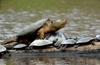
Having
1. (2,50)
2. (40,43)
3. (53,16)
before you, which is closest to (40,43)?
(40,43)

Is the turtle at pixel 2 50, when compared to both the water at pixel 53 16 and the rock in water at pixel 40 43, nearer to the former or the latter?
the water at pixel 53 16

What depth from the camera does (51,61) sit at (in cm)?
1147

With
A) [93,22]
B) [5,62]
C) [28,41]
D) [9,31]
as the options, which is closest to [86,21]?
[93,22]

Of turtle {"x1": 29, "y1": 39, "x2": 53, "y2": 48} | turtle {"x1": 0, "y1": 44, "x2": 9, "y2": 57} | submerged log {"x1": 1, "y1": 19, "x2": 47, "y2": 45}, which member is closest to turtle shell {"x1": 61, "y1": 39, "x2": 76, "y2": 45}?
turtle {"x1": 29, "y1": 39, "x2": 53, "y2": 48}

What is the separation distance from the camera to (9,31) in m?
17.2

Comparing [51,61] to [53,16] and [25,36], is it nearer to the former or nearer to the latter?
[25,36]

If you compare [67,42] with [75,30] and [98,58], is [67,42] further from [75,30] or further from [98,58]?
[75,30]

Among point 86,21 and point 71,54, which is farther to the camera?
point 86,21

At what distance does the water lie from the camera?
37.8ft

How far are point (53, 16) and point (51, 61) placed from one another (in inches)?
423

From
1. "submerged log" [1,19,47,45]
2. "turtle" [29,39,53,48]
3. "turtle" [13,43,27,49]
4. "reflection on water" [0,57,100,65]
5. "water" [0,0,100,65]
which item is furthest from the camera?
"submerged log" [1,19,47,45]

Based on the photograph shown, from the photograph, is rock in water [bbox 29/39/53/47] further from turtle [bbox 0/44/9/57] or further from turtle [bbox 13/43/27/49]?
turtle [bbox 0/44/9/57]

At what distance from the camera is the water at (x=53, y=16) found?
11.5 metres

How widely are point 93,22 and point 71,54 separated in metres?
7.78
